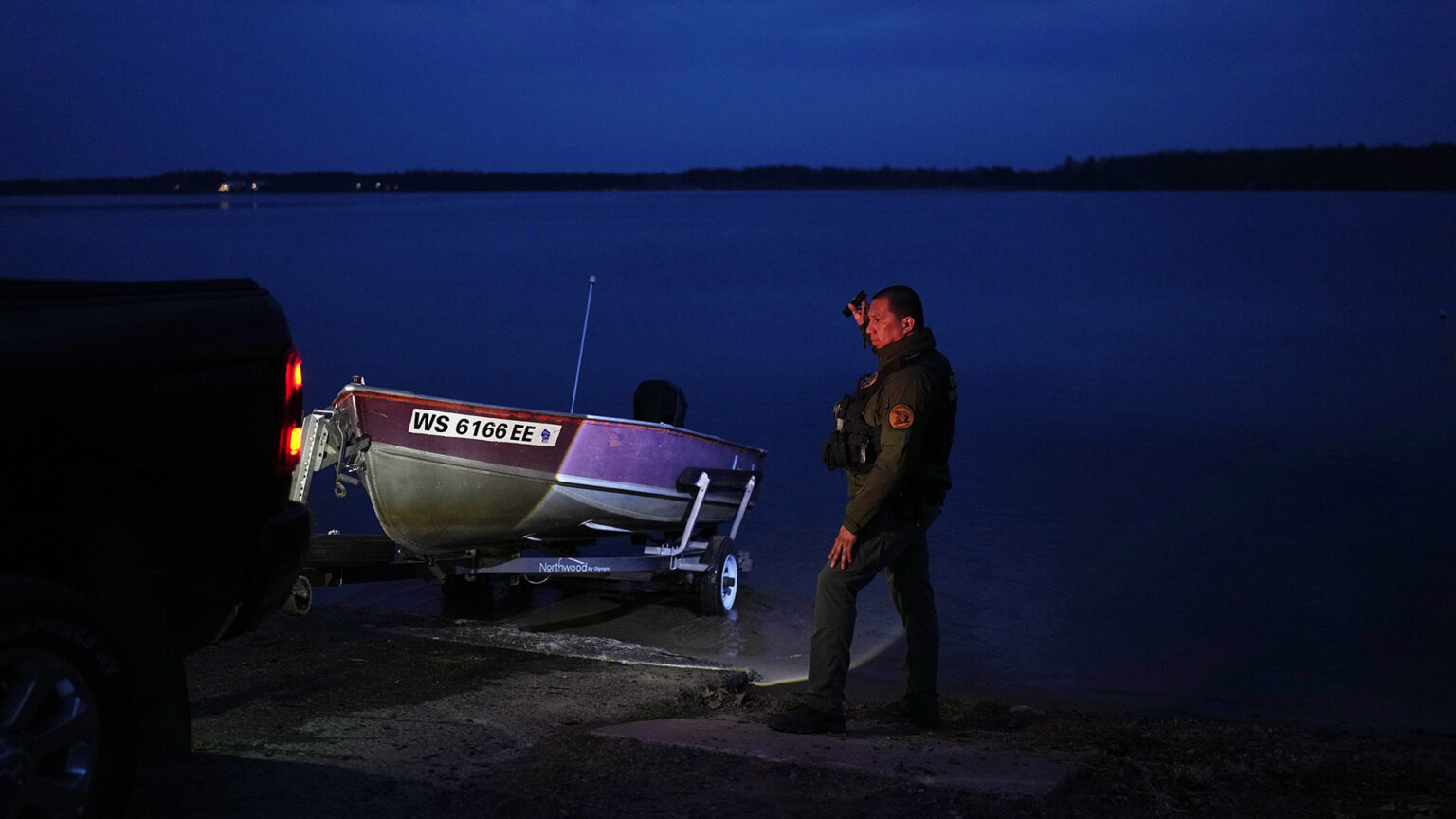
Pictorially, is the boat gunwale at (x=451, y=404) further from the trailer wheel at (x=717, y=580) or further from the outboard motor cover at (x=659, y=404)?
the trailer wheel at (x=717, y=580)

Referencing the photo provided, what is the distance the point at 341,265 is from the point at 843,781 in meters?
62.4

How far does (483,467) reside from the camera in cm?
825

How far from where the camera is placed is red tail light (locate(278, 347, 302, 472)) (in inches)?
159

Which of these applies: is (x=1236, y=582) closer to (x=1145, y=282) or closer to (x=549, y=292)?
(x=549, y=292)

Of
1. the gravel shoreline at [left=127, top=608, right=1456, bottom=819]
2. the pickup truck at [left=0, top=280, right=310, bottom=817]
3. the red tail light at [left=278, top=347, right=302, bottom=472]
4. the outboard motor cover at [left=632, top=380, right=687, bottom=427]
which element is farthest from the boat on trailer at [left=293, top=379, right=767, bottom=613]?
the pickup truck at [left=0, top=280, right=310, bottom=817]

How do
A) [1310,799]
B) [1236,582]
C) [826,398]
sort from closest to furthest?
1. [1310,799]
2. [1236,582]
3. [826,398]

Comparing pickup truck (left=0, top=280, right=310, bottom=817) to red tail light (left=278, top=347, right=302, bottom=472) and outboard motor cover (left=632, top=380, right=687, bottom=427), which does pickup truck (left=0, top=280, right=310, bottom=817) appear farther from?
outboard motor cover (left=632, top=380, right=687, bottom=427)

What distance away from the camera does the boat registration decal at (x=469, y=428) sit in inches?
322

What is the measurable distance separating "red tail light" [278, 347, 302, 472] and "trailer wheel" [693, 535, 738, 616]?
5211mm

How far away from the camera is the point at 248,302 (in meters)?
4.02

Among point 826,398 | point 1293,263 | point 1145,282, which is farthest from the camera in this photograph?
point 1293,263

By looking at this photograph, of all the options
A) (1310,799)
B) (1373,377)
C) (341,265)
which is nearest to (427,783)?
(1310,799)

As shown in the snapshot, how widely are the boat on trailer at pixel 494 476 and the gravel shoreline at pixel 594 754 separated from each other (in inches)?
60.2

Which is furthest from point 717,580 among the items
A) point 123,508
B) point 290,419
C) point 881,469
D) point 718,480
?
point 123,508
